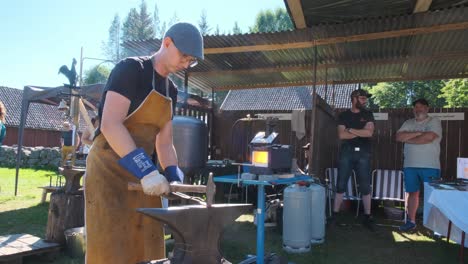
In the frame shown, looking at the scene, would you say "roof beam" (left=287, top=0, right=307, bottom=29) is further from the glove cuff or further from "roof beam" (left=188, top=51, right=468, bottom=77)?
the glove cuff

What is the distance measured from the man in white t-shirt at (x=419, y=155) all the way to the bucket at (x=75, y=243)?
4781 mm

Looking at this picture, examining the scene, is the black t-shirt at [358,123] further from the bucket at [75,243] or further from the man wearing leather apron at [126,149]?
the man wearing leather apron at [126,149]

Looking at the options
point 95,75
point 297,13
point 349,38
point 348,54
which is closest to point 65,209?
point 297,13

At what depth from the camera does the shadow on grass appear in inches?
178

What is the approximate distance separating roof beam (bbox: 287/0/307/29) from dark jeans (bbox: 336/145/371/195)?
2084mm

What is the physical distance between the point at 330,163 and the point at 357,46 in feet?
9.04

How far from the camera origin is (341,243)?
518cm

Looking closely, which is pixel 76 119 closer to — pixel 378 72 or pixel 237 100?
pixel 378 72

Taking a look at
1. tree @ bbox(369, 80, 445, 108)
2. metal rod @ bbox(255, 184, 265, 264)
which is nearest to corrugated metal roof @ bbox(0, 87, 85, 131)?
tree @ bbox(369, 80, 445, 108)

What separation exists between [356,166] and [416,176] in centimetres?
99

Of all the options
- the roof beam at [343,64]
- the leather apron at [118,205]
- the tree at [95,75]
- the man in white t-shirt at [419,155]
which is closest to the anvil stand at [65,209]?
the leather apron at [118,205]

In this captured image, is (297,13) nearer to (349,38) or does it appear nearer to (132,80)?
(349,38)

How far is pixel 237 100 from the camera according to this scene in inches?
1222

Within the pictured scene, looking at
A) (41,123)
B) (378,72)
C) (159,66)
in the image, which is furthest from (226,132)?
(41,123)
